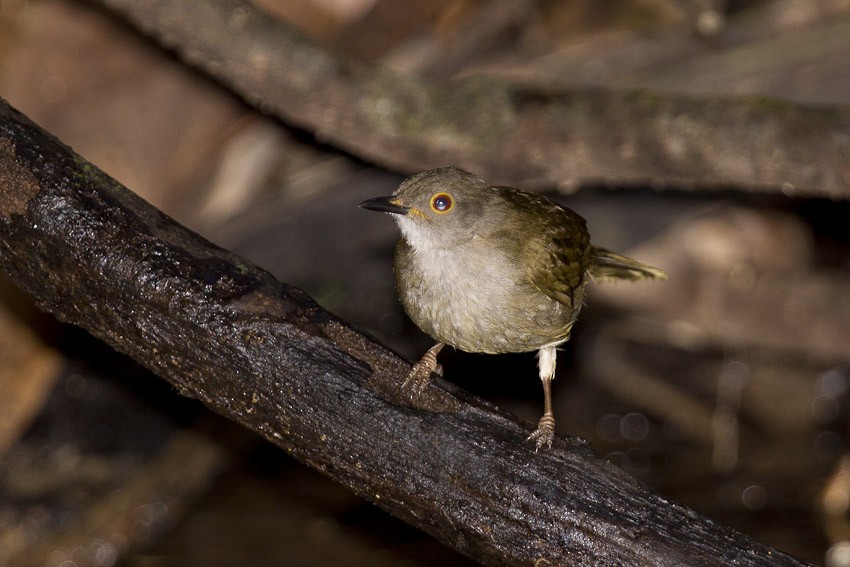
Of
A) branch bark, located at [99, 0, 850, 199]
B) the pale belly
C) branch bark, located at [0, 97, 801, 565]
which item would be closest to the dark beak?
the pale belly

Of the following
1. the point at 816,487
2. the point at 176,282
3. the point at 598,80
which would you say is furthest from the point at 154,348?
the point at 816,487

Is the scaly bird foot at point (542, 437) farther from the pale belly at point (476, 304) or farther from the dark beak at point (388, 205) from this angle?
the dark beak at point (388, 205)

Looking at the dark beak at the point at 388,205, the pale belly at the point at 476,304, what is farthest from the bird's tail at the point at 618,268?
the dark beak at the point at 388,205

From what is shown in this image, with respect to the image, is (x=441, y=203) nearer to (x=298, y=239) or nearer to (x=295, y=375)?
(x=295, y=375)

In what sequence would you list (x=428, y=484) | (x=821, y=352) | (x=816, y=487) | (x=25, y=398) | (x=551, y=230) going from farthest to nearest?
1. (x=821, y=352)
2. (x=816, y=487)
3. (x=25, y=398)
4. (x=551, y=230)
5. (x=428, y=484)

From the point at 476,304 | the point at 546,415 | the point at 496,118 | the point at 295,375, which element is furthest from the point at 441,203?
the point at 496,118

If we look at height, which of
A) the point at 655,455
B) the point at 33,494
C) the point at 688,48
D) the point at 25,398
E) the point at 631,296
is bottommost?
the point at 33,494

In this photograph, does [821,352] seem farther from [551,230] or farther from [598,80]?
[551,230]
